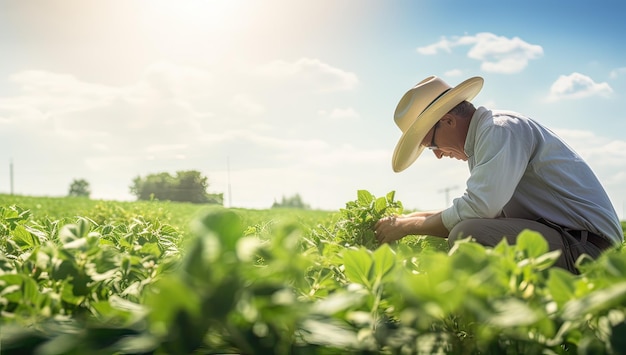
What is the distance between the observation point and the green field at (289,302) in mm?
815

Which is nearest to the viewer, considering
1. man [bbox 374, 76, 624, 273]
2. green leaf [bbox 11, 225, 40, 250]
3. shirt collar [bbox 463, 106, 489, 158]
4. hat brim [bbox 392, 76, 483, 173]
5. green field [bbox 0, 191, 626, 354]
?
green field [bbox 0, 191, 626, 354]

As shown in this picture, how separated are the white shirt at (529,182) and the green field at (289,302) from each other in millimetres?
2052

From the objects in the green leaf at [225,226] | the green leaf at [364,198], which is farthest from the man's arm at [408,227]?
the green leaf at [225,226]

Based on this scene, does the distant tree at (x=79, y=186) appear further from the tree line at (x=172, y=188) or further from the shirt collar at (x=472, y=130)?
the shirt collar at (x=472, y=130)

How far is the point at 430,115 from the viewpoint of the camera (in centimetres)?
427

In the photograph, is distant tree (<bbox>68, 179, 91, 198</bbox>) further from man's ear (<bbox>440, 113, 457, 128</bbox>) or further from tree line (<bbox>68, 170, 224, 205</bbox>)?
man's ear (<bbox>440, 113, 457, 128</bbox>)

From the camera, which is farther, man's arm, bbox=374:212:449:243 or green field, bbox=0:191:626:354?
man's arm, bbox=374:212:449:243

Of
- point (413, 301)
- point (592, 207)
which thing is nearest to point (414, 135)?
point (592, 207)

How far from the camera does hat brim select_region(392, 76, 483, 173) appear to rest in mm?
4220

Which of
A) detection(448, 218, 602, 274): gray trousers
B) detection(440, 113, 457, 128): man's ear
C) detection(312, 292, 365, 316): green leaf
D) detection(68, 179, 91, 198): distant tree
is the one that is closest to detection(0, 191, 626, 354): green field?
detection(312, 292, 365, 316): green leaf

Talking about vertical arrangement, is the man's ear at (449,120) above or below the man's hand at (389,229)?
above

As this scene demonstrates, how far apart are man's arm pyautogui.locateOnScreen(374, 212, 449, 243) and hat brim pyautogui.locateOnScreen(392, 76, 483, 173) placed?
0.88 meters

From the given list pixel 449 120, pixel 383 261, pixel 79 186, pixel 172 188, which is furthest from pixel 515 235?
pixel 79 186

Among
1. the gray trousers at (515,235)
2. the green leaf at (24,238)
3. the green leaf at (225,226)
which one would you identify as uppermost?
the green leaf at (225,226)
